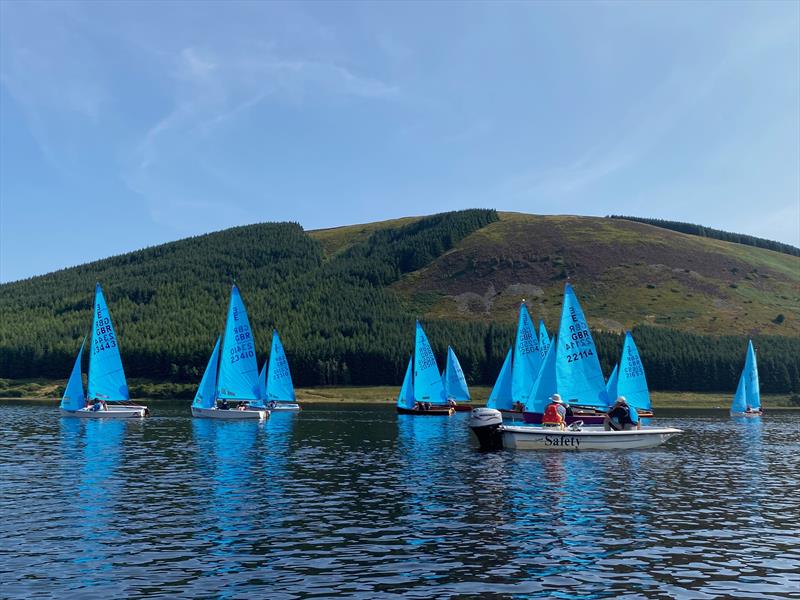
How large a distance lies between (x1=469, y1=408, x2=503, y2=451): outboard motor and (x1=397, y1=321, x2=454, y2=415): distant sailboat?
5615 cm

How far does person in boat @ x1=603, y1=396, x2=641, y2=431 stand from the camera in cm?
6234

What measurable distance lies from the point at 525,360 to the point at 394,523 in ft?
192

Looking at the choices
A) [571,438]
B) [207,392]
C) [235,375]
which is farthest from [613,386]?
[207,392]

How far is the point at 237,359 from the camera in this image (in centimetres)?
9719

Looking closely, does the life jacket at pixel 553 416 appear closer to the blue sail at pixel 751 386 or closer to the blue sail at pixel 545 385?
the blue sail at pixel 545 385

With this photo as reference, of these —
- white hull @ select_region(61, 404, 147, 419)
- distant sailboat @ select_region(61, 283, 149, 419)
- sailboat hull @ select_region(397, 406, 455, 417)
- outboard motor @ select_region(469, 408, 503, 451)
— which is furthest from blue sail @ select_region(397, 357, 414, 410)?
outboard motor @ select_region(469, 408, 503, 451)

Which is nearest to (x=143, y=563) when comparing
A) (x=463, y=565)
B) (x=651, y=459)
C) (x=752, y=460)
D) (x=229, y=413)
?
(x=463, y=565)

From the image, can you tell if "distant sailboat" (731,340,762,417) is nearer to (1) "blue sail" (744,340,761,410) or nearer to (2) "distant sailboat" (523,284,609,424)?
(1) "blue sail" (744,340,761,410)

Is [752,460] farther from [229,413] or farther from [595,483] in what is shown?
[229,413]

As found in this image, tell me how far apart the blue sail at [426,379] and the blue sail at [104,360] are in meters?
44.9

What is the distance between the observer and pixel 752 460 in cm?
6047

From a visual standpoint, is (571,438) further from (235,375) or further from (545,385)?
(235,375)

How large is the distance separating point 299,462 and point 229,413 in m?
47.3

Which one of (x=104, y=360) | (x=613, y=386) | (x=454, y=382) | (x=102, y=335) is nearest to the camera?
(x=102, y=335)
